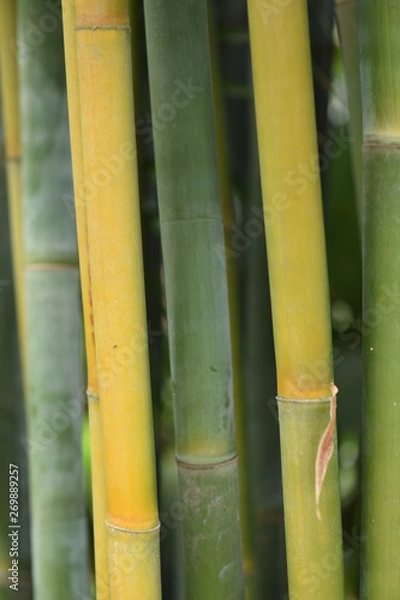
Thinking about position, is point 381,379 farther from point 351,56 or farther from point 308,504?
point 351,56

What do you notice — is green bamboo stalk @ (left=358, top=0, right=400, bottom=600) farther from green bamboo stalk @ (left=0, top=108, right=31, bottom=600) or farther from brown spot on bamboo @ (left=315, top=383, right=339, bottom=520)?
green bamboo stalk @ (left=0, top=108, right=31, bottom=600)

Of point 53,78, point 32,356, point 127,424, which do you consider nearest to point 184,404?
point 127,424

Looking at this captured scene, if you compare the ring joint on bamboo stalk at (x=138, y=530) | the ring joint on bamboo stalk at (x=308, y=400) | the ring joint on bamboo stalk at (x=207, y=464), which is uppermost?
the ring joint on bamboo stalk at (x=308, y=400)

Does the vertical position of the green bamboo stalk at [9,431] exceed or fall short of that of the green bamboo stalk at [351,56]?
it falls short

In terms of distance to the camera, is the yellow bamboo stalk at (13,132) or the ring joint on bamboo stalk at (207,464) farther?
the yellow bamboo stalk at (13,132)

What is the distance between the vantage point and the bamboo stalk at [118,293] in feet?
1.53

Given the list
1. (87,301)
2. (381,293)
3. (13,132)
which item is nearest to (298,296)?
(381,293)

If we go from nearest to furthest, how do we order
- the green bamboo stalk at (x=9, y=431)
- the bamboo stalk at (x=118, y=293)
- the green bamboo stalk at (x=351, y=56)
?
the bamboo stalk at (x=118, y=293)
the green bamboo stalk at (x=351, y=56)
the green bamboo stalk at (x=9, y=431)

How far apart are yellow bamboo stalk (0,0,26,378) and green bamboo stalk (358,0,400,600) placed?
1.08 feet

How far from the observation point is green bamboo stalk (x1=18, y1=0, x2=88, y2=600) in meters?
0.62

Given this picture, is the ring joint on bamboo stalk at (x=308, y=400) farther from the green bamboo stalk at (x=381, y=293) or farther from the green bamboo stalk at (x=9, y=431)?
the green bamboo stalk at (x=9, y=431)

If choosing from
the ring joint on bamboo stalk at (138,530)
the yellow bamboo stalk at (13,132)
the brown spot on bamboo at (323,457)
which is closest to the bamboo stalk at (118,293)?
the ring joint on bamboo stalk at (138,530)

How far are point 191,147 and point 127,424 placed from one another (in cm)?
19

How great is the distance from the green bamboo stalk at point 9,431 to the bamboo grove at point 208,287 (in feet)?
0.19
